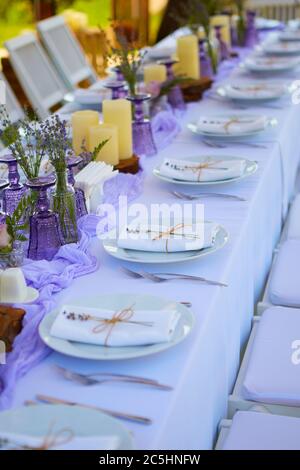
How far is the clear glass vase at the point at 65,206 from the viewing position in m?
1.52

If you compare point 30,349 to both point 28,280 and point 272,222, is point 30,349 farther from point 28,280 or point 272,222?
point 272,222

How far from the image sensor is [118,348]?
3.81 ft

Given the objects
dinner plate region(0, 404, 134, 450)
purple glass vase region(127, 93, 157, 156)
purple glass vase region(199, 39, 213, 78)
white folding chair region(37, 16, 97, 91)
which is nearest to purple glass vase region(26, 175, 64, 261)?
dinner plate region(0, 404, 134, 450)

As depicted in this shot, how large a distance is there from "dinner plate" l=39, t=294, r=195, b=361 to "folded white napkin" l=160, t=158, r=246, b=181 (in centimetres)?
67

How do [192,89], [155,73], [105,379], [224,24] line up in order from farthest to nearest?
[224,24], [192,89], [155,73], [105,379]

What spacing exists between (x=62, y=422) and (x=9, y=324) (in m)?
0.24

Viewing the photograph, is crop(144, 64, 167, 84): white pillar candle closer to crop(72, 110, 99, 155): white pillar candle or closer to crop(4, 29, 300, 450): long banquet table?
crop(4, 29, 300, 450): long banquet table

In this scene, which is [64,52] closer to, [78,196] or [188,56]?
[188,56]

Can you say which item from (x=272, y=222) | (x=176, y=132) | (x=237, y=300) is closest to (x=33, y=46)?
(x=176, y=132)

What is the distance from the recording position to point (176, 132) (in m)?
2.42

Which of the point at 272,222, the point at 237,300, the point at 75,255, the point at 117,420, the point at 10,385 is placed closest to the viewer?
the point at 117,420

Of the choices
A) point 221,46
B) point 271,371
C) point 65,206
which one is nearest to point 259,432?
point 271,371

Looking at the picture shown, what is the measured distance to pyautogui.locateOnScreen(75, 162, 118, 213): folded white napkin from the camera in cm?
168

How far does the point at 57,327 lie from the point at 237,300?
52 cm
